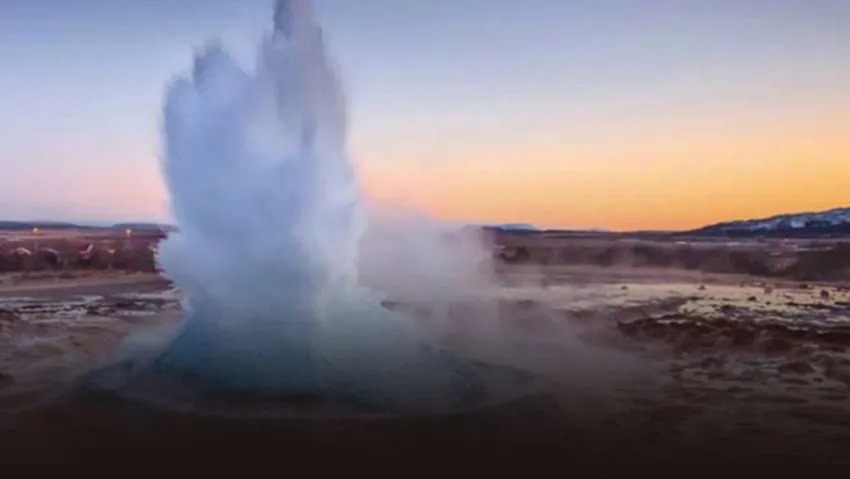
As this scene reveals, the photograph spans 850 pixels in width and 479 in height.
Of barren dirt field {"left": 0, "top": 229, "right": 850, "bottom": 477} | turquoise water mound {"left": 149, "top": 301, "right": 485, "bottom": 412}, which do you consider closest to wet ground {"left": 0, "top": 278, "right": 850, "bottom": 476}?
barren dirt field {"left": 0, "top": 229, "right": 850, "bottom": 477}

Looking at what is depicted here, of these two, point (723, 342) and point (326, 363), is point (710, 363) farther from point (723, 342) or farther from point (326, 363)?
point (326, 363)

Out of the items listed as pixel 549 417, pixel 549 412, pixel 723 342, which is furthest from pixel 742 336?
pixel 549 417

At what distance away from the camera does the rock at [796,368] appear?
11922 mm

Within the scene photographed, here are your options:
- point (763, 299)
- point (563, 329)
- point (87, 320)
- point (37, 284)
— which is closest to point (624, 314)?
point (563, 329)

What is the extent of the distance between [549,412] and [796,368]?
5.59 metres

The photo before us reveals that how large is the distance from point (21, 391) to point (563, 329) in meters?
10.9

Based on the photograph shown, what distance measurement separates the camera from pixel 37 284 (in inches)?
1184

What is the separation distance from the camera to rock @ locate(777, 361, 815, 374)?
11.9m

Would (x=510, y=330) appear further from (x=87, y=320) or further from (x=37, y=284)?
(x=37, y=284)

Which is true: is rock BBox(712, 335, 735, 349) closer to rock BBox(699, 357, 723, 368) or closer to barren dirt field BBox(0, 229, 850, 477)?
barren dirt field BBox(0, 229, 850, 477)

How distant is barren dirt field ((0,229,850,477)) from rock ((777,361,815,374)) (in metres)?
0.06

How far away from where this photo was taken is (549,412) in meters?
8.88

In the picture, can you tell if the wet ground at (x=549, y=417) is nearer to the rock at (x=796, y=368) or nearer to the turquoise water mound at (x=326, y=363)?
the rock at (x=796, y=368)

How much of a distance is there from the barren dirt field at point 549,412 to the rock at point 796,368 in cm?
6
